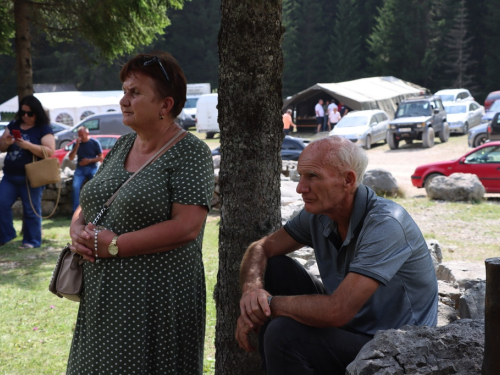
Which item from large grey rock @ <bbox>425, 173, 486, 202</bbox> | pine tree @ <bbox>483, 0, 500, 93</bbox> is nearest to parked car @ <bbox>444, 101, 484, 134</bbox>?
large grey rock @ <bbox>425, 173, 486, 202</bbox>

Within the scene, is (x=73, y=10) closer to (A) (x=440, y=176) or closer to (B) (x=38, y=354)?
(B) (x=38, y=354)

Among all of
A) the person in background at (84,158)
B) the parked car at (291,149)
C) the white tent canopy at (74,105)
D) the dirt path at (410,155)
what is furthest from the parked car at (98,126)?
the person in background at (84,158)

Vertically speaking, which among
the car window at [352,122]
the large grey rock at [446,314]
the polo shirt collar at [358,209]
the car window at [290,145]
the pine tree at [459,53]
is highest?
the pine tree at [459,53]

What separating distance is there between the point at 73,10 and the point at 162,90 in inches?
320

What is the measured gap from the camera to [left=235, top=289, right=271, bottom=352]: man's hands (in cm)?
269

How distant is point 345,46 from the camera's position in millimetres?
58750

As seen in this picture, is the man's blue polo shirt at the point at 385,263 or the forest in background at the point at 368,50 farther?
the forest in background at the point at 368,50

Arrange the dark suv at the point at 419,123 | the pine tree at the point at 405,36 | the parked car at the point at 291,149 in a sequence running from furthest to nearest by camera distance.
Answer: the pine tree at the point at 405,36 → the dark suv at the point at 419,123 → the parked car at the point at 291,149

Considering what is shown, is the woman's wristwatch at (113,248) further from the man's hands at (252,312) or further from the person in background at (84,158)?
the person in background at (84,158)

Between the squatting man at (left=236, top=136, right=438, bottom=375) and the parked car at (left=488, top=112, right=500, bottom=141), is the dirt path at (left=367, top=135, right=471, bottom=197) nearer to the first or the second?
the parked car at (left=488, top=112, right=500, bottom=141)

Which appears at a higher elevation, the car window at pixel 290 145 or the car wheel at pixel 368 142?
the car window at pixel 290 145

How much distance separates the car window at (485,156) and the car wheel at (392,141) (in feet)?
37.3

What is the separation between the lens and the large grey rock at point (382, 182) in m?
14.2

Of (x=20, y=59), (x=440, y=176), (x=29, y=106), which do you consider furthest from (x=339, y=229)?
(x=440, y=176)
